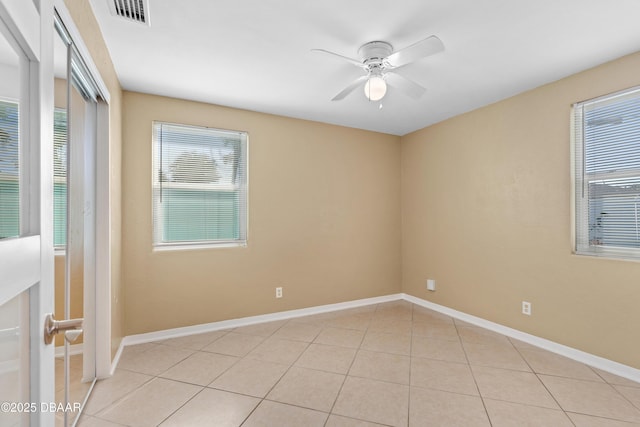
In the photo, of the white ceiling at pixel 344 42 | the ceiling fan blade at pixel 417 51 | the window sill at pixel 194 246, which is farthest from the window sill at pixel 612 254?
the window sill at pixel 194 246

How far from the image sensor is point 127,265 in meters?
2.98

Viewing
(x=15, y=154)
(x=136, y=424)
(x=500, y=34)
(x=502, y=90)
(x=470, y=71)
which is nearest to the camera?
(x=15, y=154)

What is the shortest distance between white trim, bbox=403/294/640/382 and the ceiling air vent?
13.2 feet

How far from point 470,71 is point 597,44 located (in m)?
0.82

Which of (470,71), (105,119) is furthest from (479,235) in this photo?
(105,119)

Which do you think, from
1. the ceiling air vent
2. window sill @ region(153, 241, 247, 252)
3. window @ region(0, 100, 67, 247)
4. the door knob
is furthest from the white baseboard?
the ceiling air vent

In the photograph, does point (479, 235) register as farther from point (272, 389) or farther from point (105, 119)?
point (105, 119)

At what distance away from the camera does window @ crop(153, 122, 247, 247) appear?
125 inches

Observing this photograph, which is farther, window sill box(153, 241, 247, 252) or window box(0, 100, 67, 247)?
window sill box(153, 241, 247, 252)

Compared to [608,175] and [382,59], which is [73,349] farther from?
[608,175]

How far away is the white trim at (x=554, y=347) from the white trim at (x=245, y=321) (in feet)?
2.99

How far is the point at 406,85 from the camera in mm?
2445

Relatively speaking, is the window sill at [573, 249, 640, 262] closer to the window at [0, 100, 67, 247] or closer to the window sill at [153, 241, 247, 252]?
the window sill at [153, 241, 247, 252]

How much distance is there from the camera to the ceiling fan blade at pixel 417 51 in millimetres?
1864
